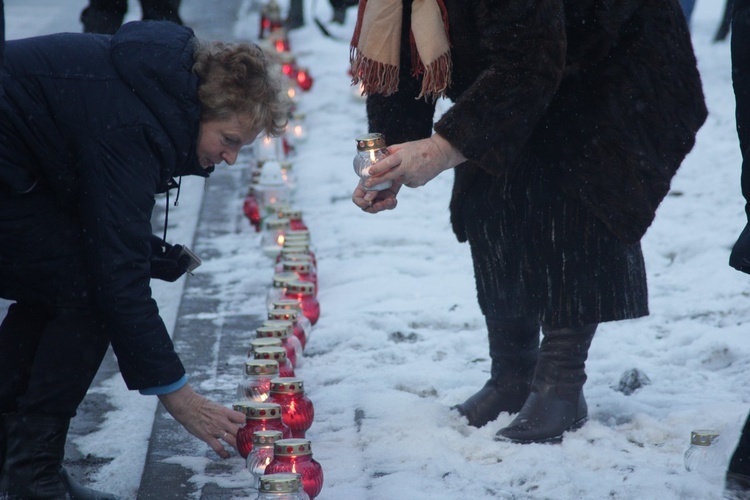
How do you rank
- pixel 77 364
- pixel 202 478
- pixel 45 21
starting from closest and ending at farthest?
1. pixel 77 364
2. pixel 202 478
3. pixel 45 21

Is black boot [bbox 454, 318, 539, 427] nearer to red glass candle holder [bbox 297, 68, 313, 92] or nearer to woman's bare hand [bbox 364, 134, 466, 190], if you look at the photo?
woman's bare hand [bbox 364, 134, 466, 190]

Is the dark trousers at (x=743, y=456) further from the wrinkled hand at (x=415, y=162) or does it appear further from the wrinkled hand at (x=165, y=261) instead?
the wrinkled hand at (x=165, y=261)

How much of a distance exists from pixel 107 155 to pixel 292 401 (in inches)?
39.1

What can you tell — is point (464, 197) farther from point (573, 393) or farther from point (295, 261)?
point (295, 261)

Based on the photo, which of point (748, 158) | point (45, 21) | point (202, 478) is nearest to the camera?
point (748, 158)

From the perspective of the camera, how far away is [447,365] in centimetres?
431

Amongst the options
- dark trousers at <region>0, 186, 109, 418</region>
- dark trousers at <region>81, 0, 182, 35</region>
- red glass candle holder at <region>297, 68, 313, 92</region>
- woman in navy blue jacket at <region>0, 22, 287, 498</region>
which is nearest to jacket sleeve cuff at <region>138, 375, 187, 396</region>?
woman in navy blue jacket at <region>0, 22, 287, 498</region>

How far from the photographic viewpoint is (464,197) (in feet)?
12.0

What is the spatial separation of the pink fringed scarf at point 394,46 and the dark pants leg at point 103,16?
14.7 ft

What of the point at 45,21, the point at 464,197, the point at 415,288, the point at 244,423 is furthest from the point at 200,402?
the point at 45,21

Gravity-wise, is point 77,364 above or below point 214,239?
above

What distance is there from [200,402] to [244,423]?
156 mm

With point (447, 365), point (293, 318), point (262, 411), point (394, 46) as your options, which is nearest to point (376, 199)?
point (394, 46)

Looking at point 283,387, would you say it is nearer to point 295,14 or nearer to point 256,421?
point 256,421
